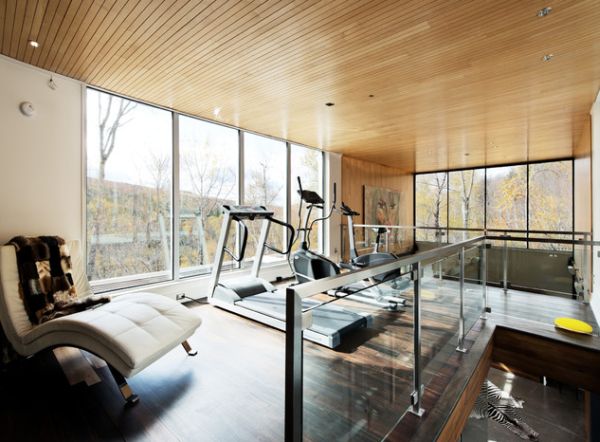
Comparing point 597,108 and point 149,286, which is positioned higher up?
point 597,108

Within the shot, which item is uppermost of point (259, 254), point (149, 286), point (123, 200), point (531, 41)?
point (531, 41)

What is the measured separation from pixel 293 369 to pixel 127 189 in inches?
150

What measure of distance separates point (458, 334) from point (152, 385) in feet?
9.42

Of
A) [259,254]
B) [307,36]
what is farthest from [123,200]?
[307,36]

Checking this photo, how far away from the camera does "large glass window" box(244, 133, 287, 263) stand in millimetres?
5684

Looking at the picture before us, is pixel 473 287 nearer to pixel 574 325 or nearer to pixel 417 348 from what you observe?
pixel 574 325

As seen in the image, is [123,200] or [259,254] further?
[259,254]

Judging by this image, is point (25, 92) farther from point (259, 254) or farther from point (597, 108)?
point (597, 108)

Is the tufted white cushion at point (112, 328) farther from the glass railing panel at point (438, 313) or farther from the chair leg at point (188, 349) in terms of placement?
the glass railing panel at point (438, 313)

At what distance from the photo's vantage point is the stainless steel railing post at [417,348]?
2119mm

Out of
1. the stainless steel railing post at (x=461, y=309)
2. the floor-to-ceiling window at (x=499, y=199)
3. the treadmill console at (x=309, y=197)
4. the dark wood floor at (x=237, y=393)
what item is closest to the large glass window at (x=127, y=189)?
the dark wood floor at (x=237, y=393)

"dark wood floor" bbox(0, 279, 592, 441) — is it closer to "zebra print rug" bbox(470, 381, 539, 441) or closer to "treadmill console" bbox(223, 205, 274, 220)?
"treadmill console" bbox(223, 205, 274, 220)

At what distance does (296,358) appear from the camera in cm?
119

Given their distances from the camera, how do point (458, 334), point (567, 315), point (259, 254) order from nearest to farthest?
1. point (458, 334)
2. point (567, 315)
3. point (259, 254)
